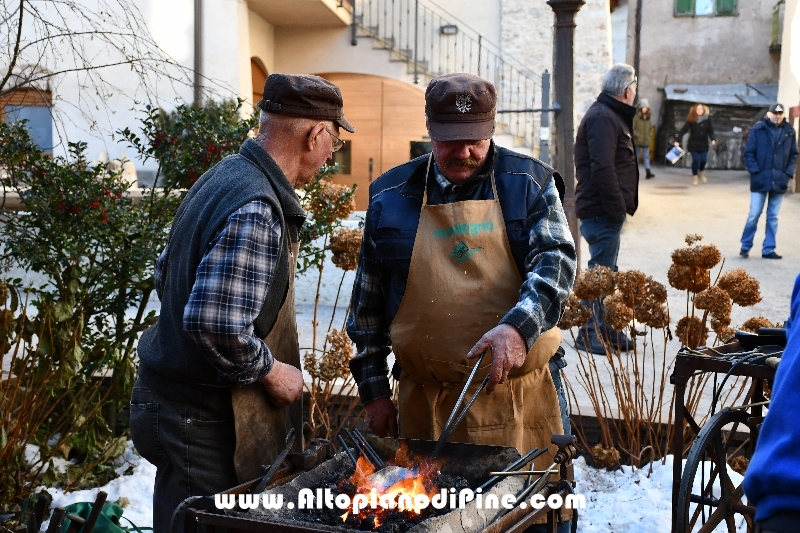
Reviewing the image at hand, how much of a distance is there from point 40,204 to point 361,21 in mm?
12525

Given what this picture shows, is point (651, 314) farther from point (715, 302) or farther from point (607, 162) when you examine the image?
point (607, 162)

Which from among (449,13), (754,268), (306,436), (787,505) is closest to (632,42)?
(449,13)

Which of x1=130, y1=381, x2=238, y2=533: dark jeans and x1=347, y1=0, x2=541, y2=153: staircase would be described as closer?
x1=130, y1=381, x2=238, y2=533: dark jeans

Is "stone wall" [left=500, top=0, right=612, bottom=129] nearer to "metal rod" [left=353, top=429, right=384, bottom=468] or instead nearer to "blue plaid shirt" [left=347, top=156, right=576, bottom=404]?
"blue plaid shirt" [left=347, top=156, right=576, bottom=404]

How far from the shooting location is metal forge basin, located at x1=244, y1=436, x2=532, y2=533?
228cm

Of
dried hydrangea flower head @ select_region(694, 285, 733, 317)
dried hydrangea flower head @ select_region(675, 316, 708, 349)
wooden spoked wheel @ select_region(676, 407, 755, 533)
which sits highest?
dried hydrangea flower head @ select_region(694, 285, 733, 317)

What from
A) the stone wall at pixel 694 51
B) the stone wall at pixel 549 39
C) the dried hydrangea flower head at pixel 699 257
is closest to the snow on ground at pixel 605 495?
the dried hydrangea flower head at pixel 699 257

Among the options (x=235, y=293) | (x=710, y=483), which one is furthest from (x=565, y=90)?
(x=235, y=293)

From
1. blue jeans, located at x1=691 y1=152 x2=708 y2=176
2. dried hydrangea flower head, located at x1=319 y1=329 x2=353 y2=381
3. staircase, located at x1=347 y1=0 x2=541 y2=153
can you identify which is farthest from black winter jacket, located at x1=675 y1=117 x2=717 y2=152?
dried hydrangea flower head, located at x1=319 y1=329 x2=353 y2=381

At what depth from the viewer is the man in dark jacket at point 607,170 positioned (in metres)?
7.20

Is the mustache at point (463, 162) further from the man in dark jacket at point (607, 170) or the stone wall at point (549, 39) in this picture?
the stone wall at point (549, 39)

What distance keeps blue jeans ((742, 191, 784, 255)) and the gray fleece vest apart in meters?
10.3

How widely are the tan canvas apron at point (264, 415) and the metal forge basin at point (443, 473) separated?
30 cm

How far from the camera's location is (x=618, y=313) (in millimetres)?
4918
